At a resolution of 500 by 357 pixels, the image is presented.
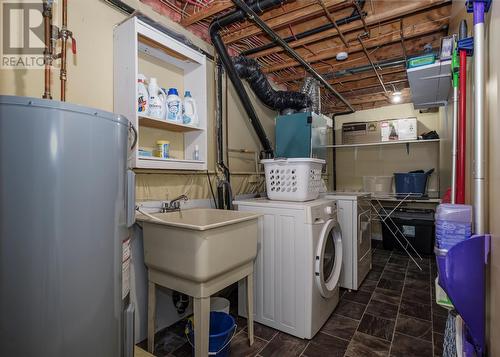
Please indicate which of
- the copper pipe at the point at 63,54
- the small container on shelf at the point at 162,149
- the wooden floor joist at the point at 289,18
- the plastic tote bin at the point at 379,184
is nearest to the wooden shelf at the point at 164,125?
the small container on shelf at the point at 162,149

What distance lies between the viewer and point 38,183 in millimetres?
753

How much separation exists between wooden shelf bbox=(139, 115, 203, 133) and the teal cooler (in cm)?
128

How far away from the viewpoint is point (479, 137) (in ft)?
3.32

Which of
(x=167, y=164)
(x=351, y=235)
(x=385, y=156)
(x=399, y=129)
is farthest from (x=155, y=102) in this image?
(x=385, y=156)

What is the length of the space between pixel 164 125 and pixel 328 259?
5.42ft

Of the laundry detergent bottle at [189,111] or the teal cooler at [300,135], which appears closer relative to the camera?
the laundry detergent bottle at [189,111]

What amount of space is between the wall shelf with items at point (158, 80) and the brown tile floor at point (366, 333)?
4.20ft

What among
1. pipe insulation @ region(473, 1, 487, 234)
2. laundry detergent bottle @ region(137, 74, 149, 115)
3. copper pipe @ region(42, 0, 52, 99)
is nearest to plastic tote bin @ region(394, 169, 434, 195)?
pipe insulation @ region(473, 1, 487, 234)

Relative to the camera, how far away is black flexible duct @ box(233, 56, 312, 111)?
8.43 feet

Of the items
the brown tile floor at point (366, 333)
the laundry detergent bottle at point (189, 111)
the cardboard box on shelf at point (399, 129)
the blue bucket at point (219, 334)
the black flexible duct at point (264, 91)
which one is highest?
the black flexible duct at point (264, 91)

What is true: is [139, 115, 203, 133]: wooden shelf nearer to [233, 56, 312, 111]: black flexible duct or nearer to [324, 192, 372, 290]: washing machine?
[233, 56, 312, 111]: black flexible duct

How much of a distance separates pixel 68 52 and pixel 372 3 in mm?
2167

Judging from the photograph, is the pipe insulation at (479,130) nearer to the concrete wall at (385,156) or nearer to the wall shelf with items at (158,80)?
the wall shelf with items at (158,80)

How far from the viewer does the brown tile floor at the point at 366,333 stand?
5.50 ft
